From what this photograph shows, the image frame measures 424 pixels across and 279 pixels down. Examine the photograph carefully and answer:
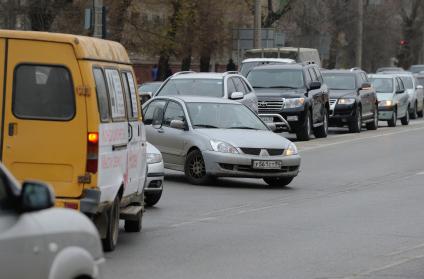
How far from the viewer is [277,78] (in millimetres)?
33188

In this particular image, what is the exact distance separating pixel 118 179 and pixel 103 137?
2.35 feet

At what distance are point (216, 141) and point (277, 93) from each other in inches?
504

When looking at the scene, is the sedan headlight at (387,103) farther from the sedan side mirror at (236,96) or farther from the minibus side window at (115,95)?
the minibus side window at (115,95)

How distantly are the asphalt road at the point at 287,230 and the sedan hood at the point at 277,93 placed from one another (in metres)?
8.25

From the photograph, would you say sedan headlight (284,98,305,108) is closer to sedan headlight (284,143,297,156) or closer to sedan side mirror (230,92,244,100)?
sedan side mirror (230,92,244,100)

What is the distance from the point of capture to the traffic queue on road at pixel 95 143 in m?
6.44

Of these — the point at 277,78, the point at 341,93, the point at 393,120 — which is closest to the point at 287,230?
the point at 277,78

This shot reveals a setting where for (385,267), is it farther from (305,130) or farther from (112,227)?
(305,130)

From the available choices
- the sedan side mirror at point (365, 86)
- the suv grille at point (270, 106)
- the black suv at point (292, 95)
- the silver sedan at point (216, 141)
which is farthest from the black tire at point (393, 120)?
the silver sedan at point (216, 141)

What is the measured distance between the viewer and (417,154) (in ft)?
93.6

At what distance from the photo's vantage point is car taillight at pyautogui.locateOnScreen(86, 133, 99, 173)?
36.9 ft

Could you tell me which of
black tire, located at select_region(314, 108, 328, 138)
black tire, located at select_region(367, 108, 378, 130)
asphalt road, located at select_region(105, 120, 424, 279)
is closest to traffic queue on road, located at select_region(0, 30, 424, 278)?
asphalt road, located at select_region(105, 120, 424, 279)

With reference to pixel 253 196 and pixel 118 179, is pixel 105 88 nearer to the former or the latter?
pixel 118 179

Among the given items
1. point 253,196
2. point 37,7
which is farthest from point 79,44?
point 37,7
